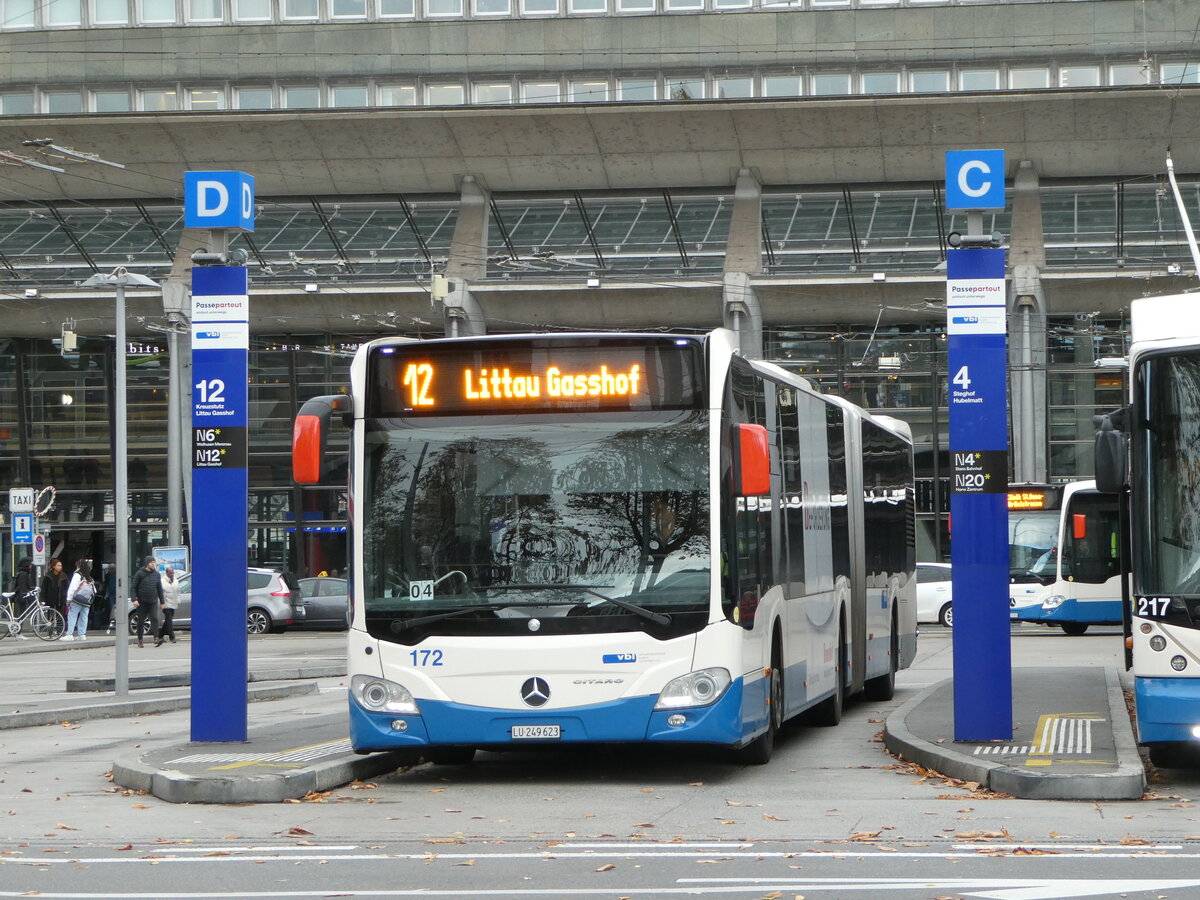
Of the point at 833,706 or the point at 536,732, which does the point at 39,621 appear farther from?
the point at 536,732

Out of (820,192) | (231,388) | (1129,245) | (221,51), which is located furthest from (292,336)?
(231,388)

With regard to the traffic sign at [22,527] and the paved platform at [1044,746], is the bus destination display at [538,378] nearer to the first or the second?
the paved platform at [1044,746]

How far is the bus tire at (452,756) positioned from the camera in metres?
12.3

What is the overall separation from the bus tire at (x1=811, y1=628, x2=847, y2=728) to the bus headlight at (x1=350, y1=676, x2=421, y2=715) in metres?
5.64

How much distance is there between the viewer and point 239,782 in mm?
10961

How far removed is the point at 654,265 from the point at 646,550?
34.4 meters

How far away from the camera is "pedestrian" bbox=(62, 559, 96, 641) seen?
37.9 metres

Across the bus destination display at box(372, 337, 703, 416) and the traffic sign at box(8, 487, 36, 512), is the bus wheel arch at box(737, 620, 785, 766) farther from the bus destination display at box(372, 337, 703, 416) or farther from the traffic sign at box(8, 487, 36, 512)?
the traffic sign at box(8, 487, 36, 512)

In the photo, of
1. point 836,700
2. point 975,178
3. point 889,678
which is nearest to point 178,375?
point 889,678

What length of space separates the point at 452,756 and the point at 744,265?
32399 millimetres

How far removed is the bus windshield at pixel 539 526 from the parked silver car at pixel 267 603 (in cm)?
2989

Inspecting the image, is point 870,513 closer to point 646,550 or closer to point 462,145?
point 646,550

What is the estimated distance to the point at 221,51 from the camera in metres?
48.4

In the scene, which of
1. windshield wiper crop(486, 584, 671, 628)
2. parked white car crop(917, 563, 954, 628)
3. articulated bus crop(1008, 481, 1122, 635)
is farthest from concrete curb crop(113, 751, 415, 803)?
parked white car crop(917, 563, 954, 628)
